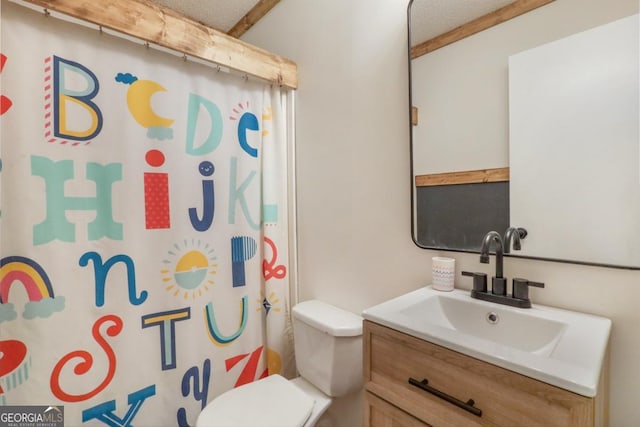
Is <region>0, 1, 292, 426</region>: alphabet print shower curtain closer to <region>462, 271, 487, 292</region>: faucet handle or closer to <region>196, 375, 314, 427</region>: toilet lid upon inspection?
<region>196, 375, 314, 427</region>: toilet lid

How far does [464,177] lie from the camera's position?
111 centimetres

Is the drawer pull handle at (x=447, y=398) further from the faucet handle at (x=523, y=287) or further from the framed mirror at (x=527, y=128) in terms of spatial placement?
the framed mirror at (x=527, y=128)

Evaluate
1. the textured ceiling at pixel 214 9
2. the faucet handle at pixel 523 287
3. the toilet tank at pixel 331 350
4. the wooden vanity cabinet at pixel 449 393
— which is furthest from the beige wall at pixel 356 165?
the wooden vanity cabinet at pixel 449 393

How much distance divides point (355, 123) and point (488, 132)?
1.98ft

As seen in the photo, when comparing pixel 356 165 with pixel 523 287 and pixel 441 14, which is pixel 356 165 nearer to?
pixel 441 14

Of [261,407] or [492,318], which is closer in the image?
[492,318]

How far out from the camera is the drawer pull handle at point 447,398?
2.23 ft

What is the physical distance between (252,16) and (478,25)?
1.54 meters

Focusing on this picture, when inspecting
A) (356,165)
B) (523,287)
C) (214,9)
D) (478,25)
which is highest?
(214,9)

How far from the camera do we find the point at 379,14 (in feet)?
4.39

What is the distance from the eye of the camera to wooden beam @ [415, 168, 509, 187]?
1021mm

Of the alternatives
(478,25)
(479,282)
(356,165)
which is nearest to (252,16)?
(356,165)

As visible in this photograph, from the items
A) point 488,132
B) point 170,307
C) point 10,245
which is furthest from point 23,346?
point 488,132
